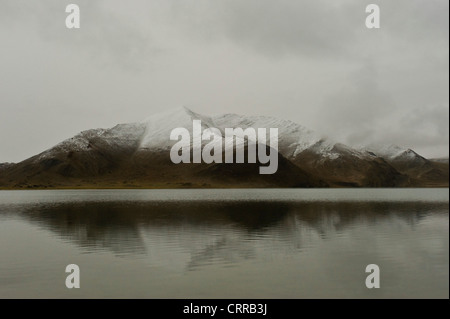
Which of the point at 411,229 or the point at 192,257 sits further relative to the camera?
the point at 411,229

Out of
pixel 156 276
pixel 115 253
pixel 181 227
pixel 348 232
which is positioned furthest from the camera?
pixel 181 227

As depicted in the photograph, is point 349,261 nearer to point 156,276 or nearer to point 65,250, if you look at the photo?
point 156,276

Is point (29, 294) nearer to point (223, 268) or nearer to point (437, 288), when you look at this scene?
point (223, 268)

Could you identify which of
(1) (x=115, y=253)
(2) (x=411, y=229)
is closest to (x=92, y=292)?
(1) (x=115, y=253)

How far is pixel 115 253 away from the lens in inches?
1399

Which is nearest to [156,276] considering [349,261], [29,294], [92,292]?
[92,292]

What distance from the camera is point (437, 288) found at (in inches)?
946

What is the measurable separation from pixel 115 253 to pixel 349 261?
1892 cm
